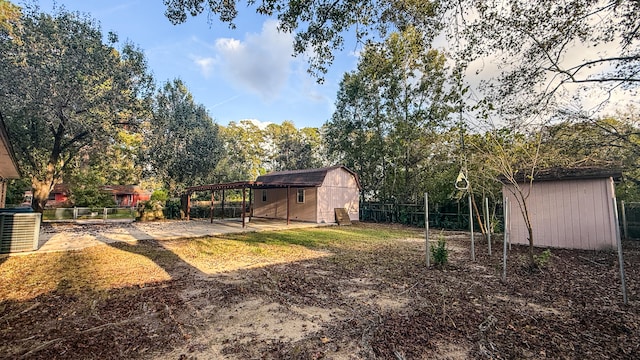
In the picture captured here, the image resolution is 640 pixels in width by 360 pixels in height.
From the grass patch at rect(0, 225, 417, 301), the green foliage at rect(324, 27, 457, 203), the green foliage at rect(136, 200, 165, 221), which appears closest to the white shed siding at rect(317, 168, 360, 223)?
the green foliage at rect(324, 27, 457, 203)

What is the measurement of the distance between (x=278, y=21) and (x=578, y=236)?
8970 mm

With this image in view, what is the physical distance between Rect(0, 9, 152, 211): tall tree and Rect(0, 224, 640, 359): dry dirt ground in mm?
8992

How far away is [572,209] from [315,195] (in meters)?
10.2

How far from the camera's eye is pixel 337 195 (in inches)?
626

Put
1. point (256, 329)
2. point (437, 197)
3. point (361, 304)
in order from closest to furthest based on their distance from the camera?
point (256, 329), point (361, 304), point (437, 197)

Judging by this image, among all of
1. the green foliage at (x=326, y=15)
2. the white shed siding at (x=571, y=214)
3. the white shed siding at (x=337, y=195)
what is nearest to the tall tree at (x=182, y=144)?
the white shed siding at (x=337, y=195)

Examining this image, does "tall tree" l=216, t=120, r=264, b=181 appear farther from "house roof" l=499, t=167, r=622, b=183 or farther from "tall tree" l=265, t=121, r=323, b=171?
"house roof" l=499, t=167, r=622, b=183

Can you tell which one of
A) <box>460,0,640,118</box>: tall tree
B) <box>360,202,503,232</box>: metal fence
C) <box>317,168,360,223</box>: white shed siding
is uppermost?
<box>460,0,640,118</box>: tall tree

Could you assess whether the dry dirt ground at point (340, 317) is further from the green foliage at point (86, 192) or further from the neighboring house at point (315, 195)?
the green foliage at point (86, 192)

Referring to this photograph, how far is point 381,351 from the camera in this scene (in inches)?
102

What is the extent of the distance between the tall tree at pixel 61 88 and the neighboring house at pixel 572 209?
47.4ft

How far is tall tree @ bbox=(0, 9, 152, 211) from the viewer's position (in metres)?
9.77

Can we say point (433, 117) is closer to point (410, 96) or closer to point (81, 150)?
point (410, 96)

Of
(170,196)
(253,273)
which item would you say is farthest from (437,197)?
(170,196)
